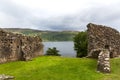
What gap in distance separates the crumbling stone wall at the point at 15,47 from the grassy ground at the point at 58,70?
1179mm

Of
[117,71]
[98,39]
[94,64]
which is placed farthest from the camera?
[98,39]

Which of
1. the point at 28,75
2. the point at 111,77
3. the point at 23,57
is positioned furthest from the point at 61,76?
the point at 23,57

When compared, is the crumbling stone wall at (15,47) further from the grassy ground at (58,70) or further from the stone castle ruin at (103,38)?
the stone castle ruin at (103,38)

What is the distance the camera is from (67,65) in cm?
2761

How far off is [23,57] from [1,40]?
145 inches

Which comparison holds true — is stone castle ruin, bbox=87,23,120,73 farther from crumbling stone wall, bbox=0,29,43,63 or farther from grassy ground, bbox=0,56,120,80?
crumbling stone wall, bbox=0,29,43,63

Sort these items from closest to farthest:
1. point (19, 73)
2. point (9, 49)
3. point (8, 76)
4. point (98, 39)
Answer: point (8, 76) → point (19, 73) → point (9, 49) → point (98, 39)

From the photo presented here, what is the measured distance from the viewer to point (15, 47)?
102 ft

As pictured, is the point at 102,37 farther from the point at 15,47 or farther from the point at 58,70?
the point at 15,47

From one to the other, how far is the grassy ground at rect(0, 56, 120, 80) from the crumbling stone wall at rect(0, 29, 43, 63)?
118 cm

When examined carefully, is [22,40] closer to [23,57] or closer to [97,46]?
[23,57]

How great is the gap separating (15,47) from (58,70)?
7978 mm

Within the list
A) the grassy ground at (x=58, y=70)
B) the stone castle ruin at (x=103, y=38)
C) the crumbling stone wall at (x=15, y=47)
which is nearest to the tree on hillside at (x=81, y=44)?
the stone castle ruin at (x=103, y=38)

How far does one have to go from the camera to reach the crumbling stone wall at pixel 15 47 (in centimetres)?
2948
